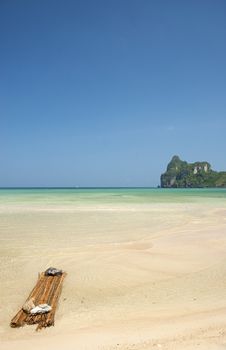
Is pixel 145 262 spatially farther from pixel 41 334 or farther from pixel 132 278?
pixel 41 334

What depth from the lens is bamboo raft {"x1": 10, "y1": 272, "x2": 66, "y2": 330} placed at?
581 cm

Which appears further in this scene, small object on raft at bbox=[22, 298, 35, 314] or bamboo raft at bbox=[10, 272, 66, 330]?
small object on raft at bbox=[22, 298, 35, 314]

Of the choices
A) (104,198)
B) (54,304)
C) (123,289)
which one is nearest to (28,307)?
(54,304)

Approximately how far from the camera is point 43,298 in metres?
7.06

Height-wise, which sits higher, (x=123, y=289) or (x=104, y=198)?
(x=123, y=289)

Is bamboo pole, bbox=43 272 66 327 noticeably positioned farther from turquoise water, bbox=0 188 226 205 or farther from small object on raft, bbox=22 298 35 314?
turquoise water, bbox=0 188 226 205

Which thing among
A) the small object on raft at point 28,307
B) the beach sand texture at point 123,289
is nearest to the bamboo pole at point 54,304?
the beach sand texture at point 123,289

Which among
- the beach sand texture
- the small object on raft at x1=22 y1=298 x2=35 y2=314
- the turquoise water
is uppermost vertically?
the small object on raft at x1=22 y1=298 x2=35 y2=314

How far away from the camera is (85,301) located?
7.30m

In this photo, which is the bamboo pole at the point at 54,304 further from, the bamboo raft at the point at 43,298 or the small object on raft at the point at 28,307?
the small object on raft at the point at 28,307

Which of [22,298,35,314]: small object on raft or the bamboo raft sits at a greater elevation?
[22,298,35,314]: small object on raft

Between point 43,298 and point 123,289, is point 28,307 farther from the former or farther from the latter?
point 123,289

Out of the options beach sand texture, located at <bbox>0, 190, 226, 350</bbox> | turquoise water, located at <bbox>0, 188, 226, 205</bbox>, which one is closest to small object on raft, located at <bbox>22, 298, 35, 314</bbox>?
beach sand texture, located at <bbox>0, 190, 226, 350</bbox>

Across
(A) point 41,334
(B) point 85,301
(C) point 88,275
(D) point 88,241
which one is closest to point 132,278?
(C) point 88,275
